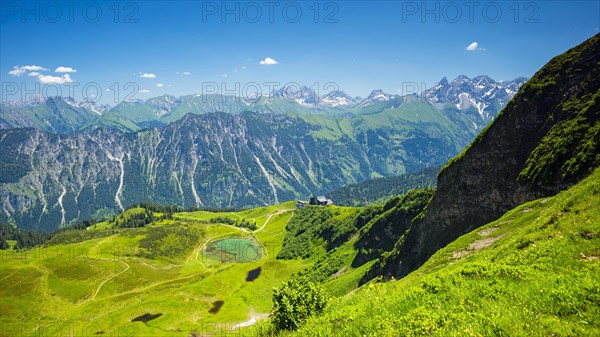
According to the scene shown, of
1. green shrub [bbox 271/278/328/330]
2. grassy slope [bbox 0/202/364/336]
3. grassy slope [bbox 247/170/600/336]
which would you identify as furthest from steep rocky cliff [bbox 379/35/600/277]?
green shrub [bbox 271/278/328/330]

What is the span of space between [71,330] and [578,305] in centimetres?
13044

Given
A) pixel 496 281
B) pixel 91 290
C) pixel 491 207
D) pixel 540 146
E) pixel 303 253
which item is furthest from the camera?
pixel 303 253

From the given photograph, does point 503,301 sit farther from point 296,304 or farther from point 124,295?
point 124,295

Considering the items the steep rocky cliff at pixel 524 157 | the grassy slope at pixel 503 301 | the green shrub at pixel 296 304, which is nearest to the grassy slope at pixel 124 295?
the steep rocky cliff at pixel 524 157

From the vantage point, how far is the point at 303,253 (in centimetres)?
17638

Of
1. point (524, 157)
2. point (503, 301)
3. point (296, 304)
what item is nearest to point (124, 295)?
point (296, 304)

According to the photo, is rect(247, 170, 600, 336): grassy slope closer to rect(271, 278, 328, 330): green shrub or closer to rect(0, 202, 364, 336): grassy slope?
rect(271, 278, 328, 330): green shrub

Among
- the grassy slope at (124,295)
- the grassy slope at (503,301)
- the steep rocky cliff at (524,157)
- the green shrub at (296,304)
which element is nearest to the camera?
the grassy slope at (503,301)

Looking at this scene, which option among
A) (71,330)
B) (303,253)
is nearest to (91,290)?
(71,330)

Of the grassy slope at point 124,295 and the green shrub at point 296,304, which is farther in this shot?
the grassy slope at point 124,295

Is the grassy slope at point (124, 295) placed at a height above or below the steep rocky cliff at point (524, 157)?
below

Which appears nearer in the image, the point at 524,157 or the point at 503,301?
the point at 503,301

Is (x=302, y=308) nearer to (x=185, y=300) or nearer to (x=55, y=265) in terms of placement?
(x=185, y=300)

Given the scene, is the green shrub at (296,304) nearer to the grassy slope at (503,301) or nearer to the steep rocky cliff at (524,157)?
the grassy slope at (503,301)
